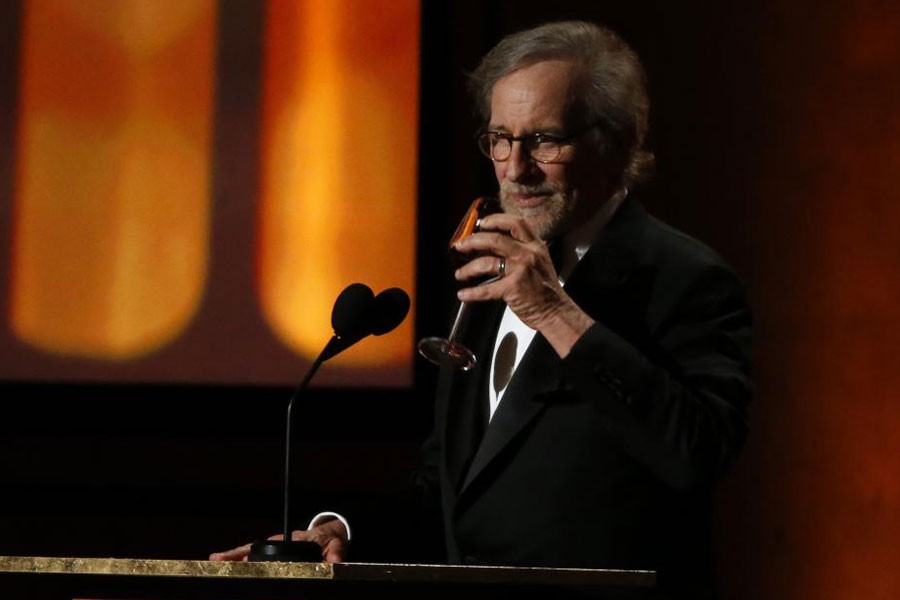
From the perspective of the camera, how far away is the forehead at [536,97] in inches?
85.0

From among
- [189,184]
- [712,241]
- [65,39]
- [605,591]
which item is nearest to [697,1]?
[712,241]

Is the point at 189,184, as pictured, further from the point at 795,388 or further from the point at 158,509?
the point at 795,388

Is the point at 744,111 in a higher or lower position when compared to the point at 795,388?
higher

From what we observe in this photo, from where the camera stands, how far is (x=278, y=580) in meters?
1.38

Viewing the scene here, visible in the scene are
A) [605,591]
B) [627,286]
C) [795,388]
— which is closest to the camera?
[605,591]

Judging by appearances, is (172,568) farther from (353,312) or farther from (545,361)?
(545,361)

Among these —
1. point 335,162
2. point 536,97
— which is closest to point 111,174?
point 335,162

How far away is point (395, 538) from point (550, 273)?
55 cm

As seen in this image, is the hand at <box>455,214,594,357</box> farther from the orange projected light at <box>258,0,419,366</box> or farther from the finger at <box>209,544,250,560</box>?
the orange projected light at <box>258,0,419,366</box>

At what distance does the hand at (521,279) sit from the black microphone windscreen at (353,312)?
0.44 ft

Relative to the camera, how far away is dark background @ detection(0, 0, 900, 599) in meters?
3.42

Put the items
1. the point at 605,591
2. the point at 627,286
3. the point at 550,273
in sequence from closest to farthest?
the point at 605,591
the point at 550,273
the point at 627,286

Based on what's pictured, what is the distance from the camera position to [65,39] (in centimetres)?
357

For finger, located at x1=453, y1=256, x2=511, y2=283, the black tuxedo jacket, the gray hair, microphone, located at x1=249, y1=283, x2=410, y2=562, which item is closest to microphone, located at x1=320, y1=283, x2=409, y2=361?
microphone, located at x1=249, y1=283, x2=410, y2=562
